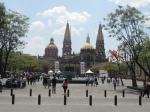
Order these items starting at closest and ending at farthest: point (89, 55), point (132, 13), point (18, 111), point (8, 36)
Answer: point (18, 111)
point (132, 13)
point (8, 36)
point (89, 55)

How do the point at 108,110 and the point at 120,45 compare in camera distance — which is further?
the point at 120,45

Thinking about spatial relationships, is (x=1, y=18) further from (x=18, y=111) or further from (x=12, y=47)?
(x=18, y=111)

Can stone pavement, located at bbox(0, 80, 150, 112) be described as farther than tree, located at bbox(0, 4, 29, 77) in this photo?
No

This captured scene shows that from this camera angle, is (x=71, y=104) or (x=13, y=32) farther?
(x=13, y=32)

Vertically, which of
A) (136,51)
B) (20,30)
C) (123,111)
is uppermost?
(20,30)

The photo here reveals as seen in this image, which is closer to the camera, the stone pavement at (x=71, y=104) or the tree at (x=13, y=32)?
the stone pavement at (x=71, y=104)

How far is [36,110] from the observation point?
16953 millimetres

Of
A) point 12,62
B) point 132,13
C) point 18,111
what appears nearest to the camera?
point 18,111

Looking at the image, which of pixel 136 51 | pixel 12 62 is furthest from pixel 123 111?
pixel 12 62

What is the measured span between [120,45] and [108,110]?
90.3ft

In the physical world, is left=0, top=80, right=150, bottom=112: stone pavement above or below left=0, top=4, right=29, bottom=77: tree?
below

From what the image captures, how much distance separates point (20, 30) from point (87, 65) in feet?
510

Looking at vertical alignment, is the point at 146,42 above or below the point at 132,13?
below

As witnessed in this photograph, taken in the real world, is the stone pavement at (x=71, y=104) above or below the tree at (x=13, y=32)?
below
